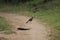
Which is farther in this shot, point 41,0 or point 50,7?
point 41,0

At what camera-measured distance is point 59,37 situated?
10.5 m

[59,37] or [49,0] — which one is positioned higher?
[59,37]

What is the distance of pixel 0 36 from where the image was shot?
9969 millimetres

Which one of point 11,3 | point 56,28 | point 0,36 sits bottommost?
point 11,3

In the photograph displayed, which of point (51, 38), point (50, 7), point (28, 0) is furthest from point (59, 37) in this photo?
point (28, 0)

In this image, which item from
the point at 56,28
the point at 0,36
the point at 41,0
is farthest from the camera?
the point at 41,0

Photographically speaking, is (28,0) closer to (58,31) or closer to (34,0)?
(34,0)

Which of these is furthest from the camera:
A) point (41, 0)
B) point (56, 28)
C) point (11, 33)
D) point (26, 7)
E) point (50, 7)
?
point (41, 0)

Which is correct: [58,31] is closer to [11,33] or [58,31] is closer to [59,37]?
[59,37]

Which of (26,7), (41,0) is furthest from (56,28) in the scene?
(41,0)

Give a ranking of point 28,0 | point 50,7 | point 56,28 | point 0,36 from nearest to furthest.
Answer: point 0,36
point 56,28
point 50,7
point 28,0

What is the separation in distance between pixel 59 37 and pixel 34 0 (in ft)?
57.9

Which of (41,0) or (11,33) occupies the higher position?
(11,33)

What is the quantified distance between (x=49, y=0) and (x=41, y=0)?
2.12 m
